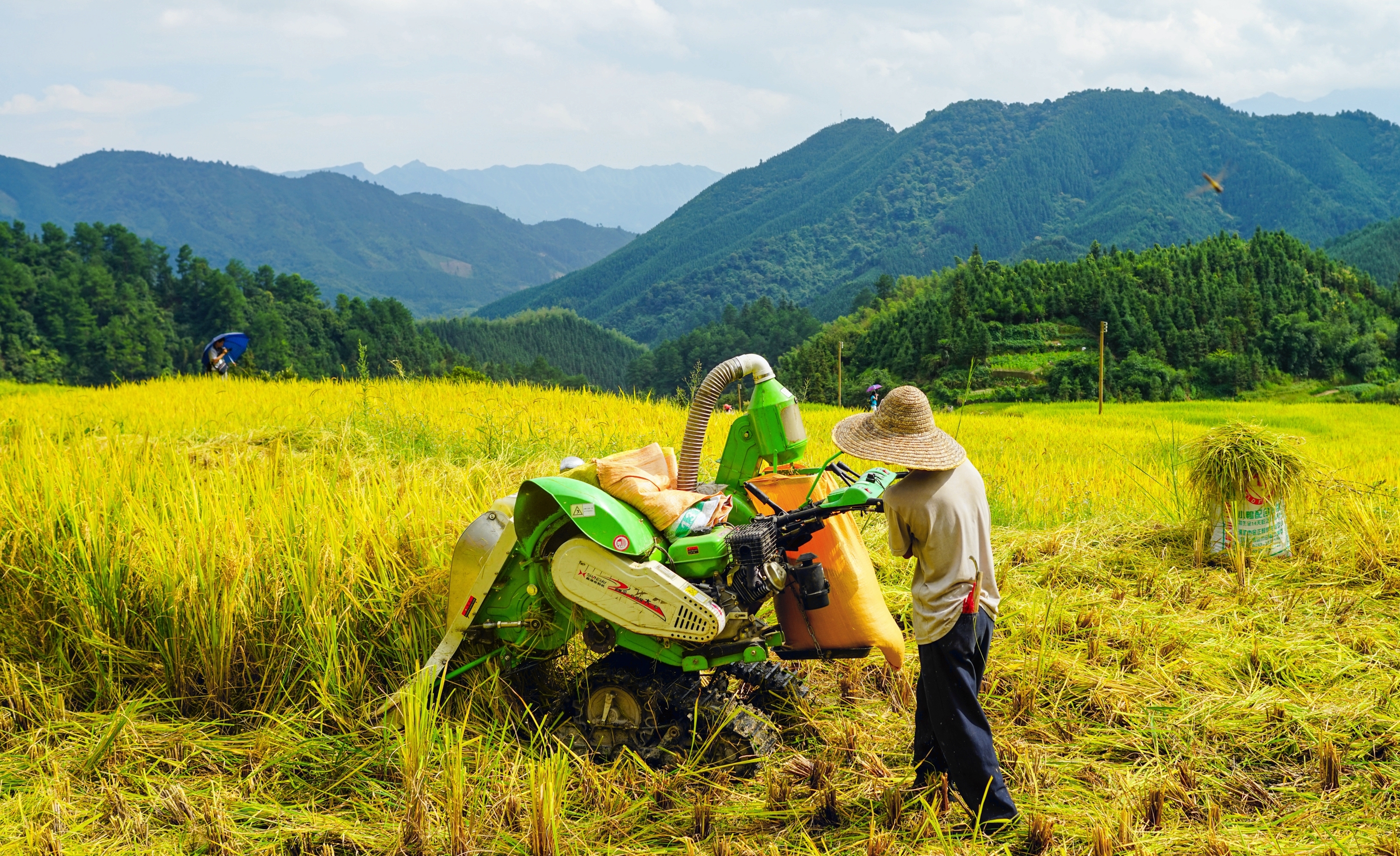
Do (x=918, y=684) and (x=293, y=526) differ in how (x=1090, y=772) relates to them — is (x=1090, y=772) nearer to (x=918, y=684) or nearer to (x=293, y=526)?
(x=918, y=684)

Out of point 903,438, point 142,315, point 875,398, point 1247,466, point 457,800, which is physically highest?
point 142,315

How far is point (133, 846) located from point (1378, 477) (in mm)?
11287

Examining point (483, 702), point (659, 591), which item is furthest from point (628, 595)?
point (483, 702)

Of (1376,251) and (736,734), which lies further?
(1376,251)

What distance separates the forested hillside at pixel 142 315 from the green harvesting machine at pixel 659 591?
5932cm

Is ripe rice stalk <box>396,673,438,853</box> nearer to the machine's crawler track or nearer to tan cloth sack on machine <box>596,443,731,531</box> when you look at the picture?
the machine's crawler track

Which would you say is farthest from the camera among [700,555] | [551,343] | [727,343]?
[551,343]

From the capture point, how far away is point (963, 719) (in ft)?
11.0

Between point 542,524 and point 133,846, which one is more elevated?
point 542,524

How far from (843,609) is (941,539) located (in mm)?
539

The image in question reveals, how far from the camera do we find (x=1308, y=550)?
6.28 meters

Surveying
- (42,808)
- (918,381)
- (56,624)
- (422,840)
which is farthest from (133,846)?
(918,381)

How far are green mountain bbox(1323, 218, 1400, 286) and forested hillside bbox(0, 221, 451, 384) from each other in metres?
92.2

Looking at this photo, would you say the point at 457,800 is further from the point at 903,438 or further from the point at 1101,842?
the point at 1101,842
